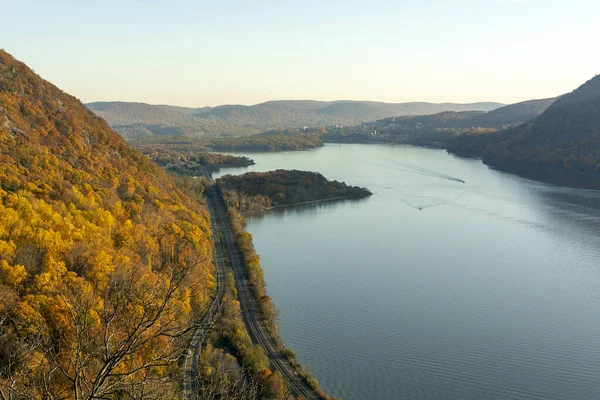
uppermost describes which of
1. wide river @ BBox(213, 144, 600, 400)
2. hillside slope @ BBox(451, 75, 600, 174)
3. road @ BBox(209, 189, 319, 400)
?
hillside slope @ BBox(451, 75, 600, 174)

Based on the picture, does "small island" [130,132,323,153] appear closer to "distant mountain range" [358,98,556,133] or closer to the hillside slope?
"distant mountain range" [358,98,556,133]

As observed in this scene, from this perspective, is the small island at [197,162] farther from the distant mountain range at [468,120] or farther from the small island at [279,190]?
Result: the distant mountain range at [468,120]

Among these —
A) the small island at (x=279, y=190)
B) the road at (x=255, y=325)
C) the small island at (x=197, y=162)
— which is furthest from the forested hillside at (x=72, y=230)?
the small island at (x=197, y=162)

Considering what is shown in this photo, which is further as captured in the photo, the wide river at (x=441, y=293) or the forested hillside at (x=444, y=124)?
the forested hillside at (x=444, y=124)

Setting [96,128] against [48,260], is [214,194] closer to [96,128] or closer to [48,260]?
[96,128]

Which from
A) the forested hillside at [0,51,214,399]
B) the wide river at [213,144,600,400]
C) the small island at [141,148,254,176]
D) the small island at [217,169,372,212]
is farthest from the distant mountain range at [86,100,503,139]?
the forested hillside at [0,51,214,399]

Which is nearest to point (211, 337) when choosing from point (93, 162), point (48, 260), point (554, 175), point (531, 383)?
point (48, 260)
